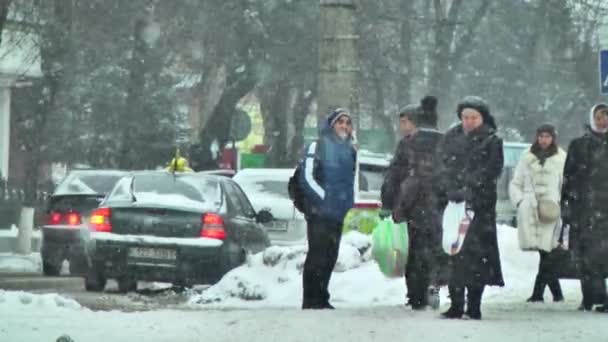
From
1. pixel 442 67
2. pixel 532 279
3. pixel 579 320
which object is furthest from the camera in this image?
pixel 442 67

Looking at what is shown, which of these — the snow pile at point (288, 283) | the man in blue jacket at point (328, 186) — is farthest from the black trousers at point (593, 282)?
the snow pile at point (288, 283)

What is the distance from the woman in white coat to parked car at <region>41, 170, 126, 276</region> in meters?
6.95

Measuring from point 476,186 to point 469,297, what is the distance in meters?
0.84

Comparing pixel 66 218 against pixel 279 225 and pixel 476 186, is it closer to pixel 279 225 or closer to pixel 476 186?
pixel 279 225

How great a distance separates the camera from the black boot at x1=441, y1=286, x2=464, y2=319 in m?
12.2

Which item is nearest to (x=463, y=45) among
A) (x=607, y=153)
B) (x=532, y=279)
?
(x=532, y=279)

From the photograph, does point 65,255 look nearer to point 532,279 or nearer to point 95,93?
point 532,279

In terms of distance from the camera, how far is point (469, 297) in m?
12.2

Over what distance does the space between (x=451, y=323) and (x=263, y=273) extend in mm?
5828

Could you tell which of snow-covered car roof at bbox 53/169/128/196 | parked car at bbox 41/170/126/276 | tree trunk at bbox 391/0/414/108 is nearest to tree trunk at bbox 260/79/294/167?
tree trunk at bbox 391/0/414/108

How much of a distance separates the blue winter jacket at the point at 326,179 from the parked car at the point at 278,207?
854cm

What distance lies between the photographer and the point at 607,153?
45.4 ft

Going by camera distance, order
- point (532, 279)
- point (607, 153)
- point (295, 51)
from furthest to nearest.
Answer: point (295, 51) → point (532, 279) → point (607, 153)

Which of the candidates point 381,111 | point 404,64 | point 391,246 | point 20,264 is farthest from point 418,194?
point 381,111
